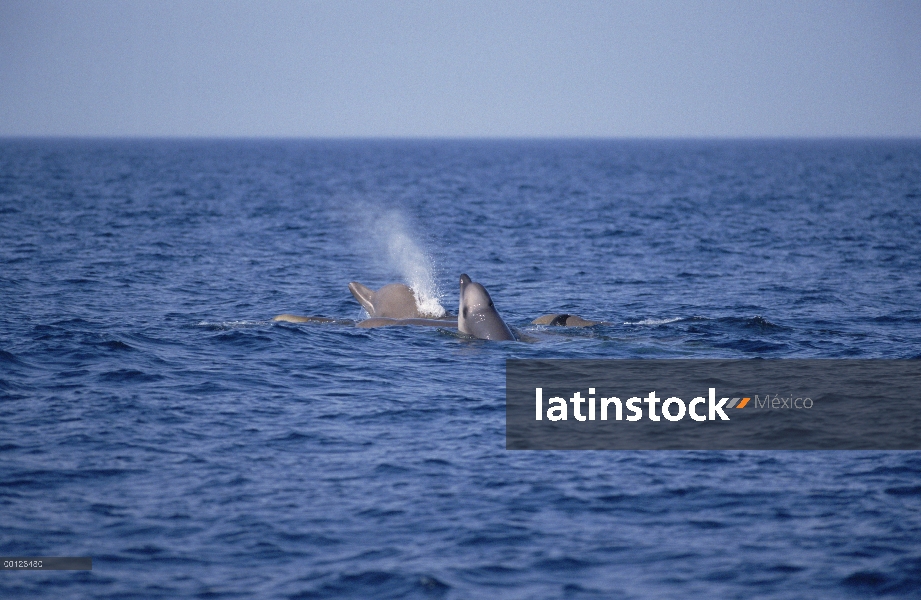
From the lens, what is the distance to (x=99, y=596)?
1090 centimetres

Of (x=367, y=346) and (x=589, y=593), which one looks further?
(x=367, y=346)

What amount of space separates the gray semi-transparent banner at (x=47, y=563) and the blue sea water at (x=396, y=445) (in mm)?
128

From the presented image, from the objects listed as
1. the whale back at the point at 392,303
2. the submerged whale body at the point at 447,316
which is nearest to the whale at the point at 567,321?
the submerged whale body at the point at 447,316

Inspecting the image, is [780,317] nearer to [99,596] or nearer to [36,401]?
[36,401]

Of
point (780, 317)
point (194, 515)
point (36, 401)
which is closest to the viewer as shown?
point (194, 515)

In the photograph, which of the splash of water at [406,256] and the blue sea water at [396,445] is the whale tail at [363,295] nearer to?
the splash of water at [406,256]

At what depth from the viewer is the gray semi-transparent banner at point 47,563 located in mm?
11555

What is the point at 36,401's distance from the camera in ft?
59.2

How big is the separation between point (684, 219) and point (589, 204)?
14.3 meters

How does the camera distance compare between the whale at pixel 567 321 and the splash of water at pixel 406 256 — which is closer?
the whale at pixel 567 321

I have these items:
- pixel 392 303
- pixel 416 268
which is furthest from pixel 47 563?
pixel 416 268

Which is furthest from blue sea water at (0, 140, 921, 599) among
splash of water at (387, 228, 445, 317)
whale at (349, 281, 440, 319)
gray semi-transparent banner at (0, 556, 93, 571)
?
whale at (349, 281, 440, 319)

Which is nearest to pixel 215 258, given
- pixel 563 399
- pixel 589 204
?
pixel 563 399

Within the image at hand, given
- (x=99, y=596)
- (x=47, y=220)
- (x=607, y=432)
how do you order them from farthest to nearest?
(x=47, y=220), (x=607, y=432), (x=99, y=596)
